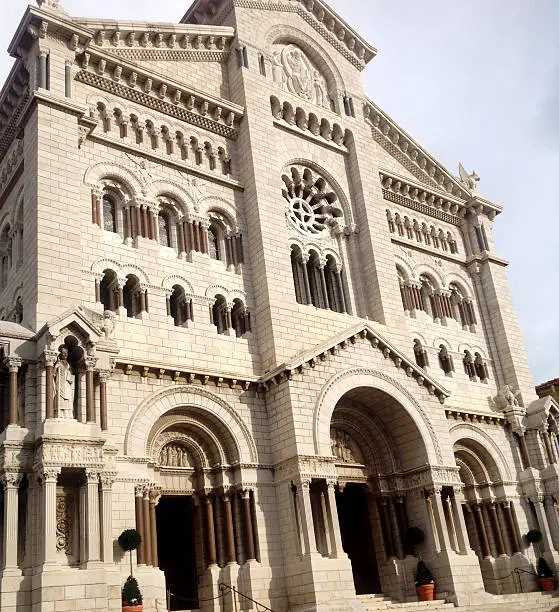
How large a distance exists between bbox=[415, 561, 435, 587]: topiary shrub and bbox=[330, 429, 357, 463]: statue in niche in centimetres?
466

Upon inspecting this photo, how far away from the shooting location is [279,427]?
25.8 meters

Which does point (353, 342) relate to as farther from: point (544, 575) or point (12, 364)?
point (544, 575)

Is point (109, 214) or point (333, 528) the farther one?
point (109, 214)

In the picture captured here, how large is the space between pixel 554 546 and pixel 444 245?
51.5ft

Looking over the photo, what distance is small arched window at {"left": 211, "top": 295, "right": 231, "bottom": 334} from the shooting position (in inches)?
1088

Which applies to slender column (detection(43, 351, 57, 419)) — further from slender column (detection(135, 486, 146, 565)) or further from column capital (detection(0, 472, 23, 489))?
slender column (detection(135, 486, 146, 565))

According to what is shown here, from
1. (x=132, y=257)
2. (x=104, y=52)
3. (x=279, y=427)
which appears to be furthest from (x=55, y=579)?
(x=104, y=52)

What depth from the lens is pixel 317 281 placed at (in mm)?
31938

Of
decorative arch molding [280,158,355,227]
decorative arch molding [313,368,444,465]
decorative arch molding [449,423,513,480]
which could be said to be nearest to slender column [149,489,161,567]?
decorative arch molding [313,368,444,465]

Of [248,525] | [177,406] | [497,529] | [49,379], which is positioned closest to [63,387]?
[49,379]

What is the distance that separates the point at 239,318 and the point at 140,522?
9.11 meters

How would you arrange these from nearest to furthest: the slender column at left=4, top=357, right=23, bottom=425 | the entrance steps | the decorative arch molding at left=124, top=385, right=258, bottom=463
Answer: the slender column at left=4, top=357, right=23, bottom=425, the decorative arch molding at left=124, top=385, right=258, bottom=463, the entrance steps

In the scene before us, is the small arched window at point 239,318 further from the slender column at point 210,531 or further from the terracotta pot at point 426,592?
the terracotta pot at point 426,592

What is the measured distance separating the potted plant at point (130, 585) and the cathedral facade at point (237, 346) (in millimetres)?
483
